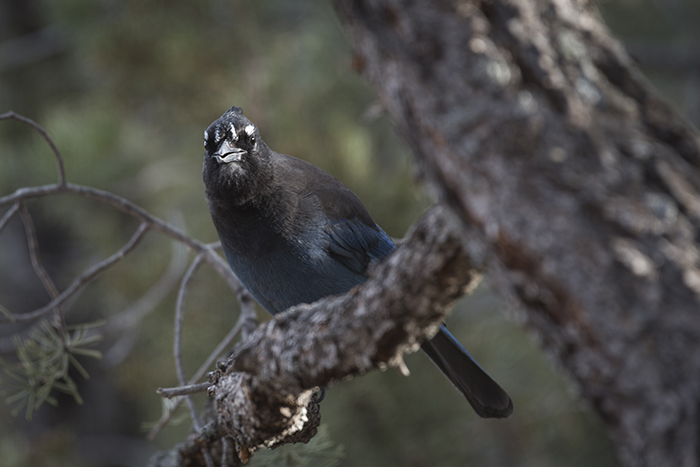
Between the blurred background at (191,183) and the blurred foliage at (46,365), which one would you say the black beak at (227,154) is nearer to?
the blurred foliage at (46,365)

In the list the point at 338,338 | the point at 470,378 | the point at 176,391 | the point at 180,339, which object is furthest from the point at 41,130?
the point at 470,378

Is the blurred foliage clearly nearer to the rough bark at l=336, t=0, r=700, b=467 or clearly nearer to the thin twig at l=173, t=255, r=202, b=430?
the thin twig at l=173, t=255, r=202, b=430

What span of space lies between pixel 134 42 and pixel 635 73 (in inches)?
193

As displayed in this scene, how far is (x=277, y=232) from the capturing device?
241 cm

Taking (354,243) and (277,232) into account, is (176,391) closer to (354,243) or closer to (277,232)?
(277,232)

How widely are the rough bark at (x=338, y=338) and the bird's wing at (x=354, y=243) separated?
90 cm

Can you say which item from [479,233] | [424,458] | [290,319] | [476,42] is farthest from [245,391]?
[424,458]

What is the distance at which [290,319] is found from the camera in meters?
1.48

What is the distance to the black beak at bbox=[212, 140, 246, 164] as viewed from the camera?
243 centimetres

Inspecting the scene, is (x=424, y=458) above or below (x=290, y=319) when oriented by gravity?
below

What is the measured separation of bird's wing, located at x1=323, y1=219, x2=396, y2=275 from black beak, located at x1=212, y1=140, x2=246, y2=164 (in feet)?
1.36

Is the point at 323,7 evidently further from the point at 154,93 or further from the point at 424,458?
the point at 424,458

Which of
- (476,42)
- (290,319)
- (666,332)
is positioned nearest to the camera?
(666,332)

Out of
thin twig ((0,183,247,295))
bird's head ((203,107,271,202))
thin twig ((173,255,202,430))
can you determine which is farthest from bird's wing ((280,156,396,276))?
thin twig ((173,255,202,430))
